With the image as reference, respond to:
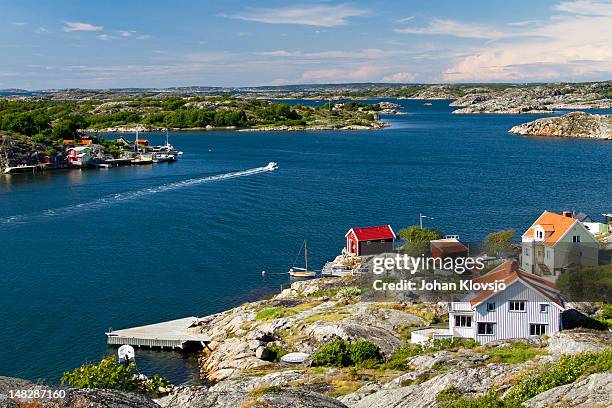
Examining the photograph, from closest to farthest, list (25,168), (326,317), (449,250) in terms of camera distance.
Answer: (326,317) < (449,250) < (25,168)

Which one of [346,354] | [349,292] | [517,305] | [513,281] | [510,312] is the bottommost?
[349,292]

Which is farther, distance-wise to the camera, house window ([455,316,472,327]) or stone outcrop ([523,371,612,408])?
house window ([455,316,472,327])

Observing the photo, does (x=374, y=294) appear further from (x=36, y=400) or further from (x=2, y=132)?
(x=2, y=132)

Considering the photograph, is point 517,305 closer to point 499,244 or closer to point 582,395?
point 499,244

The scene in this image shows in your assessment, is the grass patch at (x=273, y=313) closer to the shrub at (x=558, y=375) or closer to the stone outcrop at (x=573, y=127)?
the shrub at (x=558, y=375)

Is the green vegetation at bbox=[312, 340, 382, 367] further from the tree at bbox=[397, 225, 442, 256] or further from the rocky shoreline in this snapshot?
the tree at bbox=[397, 225, 442, 256]

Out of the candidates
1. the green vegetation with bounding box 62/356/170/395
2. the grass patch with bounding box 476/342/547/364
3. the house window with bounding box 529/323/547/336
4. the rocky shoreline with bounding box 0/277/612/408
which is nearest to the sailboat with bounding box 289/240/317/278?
the rocky shoreline with bounding box 0/277/612/408

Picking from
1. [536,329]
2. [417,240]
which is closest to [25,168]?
[417,240]
